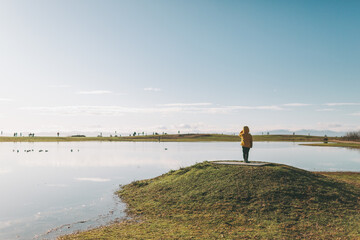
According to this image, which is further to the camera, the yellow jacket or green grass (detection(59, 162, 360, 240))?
the yellow jacket

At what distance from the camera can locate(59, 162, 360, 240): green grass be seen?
13242mm

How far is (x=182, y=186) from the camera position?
21594 millimetres

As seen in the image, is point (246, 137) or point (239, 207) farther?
point (246, 137)

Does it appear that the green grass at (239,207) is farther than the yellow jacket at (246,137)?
No

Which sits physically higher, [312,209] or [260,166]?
[260,166]

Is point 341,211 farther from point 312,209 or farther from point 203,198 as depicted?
point 203,198

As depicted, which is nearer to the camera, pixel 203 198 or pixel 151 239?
pixel 151 239

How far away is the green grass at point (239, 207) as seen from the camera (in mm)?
13242

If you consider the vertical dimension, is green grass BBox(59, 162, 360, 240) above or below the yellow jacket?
below

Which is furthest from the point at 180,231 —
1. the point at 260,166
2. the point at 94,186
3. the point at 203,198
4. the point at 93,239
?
the point at 94,186

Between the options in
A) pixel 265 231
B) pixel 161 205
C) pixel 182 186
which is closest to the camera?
pixel 265 231

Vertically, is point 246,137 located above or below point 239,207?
above

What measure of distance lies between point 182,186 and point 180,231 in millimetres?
8177

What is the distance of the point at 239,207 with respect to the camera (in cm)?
1678
